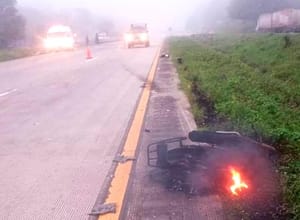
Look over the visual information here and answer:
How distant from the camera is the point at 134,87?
13.6 meters

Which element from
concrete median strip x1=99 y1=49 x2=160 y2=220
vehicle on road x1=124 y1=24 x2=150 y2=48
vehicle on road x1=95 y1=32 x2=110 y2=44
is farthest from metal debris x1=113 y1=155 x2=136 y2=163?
vehicle on road x1=95 y1=32 x2=110 y2=44

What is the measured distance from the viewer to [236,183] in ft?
15.0

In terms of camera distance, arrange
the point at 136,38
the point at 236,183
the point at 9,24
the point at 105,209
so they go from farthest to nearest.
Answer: the point at 9,24
the point at 136,38
the point at 236,183
the point at 105,209

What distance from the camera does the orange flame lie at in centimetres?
446

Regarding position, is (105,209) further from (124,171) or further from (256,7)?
(256,7)

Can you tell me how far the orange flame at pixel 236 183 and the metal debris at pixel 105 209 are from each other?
42.6 inches

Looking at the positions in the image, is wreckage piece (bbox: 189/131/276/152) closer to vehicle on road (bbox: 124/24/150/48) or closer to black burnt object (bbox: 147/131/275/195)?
black burnt object (bbox: 147/131/275/195)

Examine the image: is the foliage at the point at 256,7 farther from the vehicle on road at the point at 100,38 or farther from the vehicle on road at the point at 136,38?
the vehicle on road at the point at 136,38

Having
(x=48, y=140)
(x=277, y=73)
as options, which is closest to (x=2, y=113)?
(x=48, y=140)

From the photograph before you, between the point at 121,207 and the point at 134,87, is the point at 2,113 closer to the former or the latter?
the point at 134,87

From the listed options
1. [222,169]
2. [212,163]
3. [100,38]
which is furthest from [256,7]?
[222,169]

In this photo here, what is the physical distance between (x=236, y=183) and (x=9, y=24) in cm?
5692

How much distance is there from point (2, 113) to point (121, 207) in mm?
6451

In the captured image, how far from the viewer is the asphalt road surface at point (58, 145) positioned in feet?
15.0
